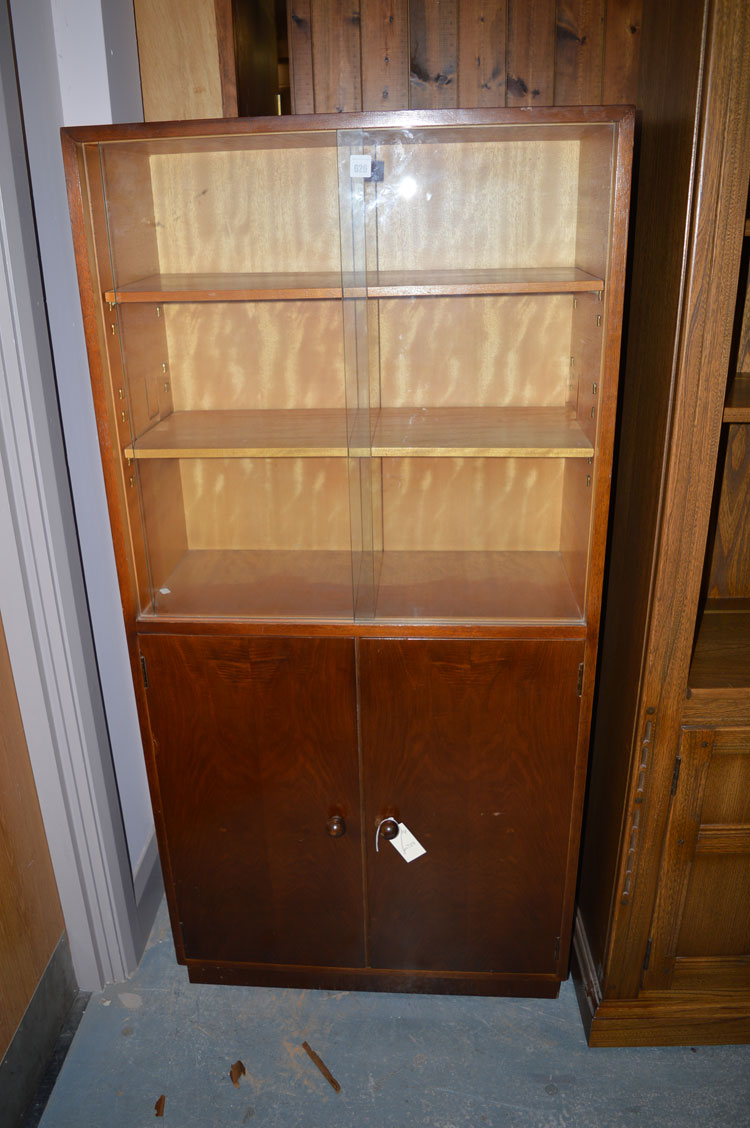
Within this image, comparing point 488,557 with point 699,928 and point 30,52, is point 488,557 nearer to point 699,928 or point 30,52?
point 699,928

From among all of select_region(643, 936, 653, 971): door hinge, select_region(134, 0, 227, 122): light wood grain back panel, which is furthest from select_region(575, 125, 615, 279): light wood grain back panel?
select_region(643, 936, 653, 971): door hinge

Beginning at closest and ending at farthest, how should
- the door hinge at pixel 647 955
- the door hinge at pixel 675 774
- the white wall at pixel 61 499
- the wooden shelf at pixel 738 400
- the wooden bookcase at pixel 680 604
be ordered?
the wooden bookcase at pixel 680 604, the wooden shelf at pixel 738 400, the white wall at pixel 61 499, the door hinge at pixel 675 774, the door hinge at pixel 647 955

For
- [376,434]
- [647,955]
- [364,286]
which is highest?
[364,286]

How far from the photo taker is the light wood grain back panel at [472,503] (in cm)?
191

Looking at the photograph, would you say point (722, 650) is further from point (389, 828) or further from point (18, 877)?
A: point (18, 877)

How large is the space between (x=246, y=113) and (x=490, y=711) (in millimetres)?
1397

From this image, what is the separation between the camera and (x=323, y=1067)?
195 cm

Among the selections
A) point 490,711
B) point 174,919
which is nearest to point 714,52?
point 490,711

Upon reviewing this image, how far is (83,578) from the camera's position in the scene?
1929mm

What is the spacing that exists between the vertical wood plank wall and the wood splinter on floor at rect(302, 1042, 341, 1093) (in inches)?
85.2

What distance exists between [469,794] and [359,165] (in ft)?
4.31

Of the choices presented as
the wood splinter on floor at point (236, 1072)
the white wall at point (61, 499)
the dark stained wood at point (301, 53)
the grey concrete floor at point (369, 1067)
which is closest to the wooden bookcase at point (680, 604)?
the grey concrete floor at point (369, 1067)

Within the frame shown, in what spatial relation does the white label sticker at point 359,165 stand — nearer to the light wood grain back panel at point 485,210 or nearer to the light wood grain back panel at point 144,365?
the light wood grain back panel at point 485,210

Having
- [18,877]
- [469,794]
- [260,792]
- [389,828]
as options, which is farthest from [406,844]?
[18,877]
